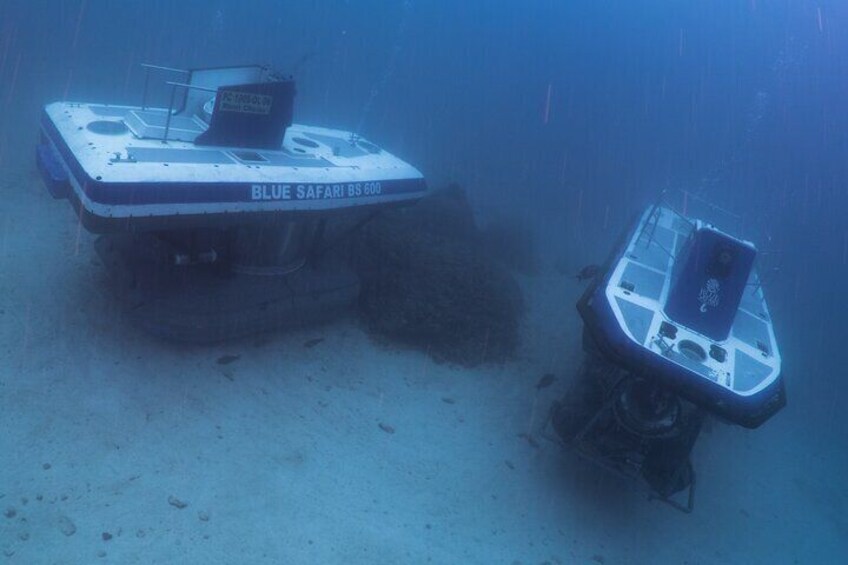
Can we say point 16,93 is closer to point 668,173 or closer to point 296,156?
point 296,156

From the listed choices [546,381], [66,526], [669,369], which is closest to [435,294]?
[546,381]

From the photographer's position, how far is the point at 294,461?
4.50 m

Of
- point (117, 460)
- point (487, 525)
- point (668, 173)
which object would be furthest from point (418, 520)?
point (668, 173)

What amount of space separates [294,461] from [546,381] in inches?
150

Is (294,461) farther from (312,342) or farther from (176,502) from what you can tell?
(312,342)

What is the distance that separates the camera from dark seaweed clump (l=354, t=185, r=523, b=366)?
271 inches

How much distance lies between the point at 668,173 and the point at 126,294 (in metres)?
42.2

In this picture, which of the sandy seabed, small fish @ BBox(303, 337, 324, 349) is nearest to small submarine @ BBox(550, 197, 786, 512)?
the sandy seabed

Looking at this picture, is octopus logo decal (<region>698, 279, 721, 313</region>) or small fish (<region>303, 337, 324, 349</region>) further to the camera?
small fish (<region>303, 337, 324, 349</region>)

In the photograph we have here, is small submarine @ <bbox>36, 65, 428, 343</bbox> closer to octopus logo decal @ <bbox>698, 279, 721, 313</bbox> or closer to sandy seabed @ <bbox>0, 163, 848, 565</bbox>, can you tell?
sandy seabed @ <bbox>0, 163, 848, 565</bbox>

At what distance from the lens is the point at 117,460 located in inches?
156

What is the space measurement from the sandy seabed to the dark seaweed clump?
1.14 feet

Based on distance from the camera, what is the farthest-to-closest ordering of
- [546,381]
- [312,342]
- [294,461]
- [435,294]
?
[435,294] < [546,381] < [312,342] < [294,461]

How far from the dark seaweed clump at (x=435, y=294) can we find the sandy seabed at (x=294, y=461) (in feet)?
1.14
